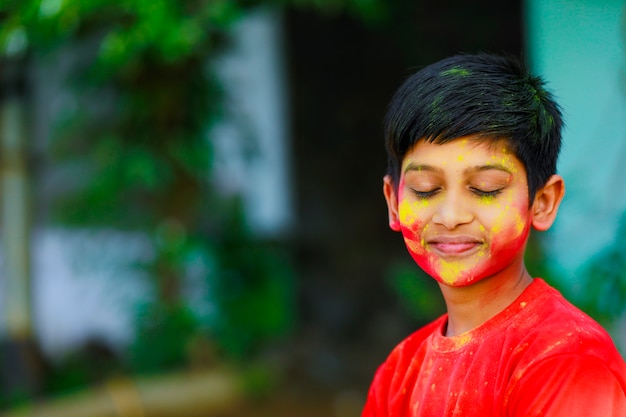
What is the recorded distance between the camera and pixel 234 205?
6367mm

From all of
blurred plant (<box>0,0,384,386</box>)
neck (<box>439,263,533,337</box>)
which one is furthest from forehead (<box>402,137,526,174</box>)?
blurred plant (<box>0,0,384,386</box>)

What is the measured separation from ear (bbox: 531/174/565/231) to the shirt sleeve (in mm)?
364

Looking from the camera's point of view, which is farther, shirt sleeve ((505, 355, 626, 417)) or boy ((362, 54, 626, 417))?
boy ((362, 54, 626, 417))

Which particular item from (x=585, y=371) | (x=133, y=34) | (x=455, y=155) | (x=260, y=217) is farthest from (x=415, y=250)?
(x=260, y=217)

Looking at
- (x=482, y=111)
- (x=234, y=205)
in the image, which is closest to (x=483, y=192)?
(x=482, y=111)

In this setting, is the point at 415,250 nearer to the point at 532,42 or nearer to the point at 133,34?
the point at 133,34

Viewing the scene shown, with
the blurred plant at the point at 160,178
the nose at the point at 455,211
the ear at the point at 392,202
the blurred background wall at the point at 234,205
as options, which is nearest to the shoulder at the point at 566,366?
the nose at the point at 455,211

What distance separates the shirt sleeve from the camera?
4.67 feet

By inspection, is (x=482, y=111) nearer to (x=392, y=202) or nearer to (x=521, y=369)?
(x=392, y=202)

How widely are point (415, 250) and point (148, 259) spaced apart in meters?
4.31

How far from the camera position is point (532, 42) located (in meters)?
3.89

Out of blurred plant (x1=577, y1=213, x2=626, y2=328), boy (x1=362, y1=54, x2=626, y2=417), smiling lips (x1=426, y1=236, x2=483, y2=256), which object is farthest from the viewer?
blurred plant (x1=577, y1=213, x2=626, y2=328)

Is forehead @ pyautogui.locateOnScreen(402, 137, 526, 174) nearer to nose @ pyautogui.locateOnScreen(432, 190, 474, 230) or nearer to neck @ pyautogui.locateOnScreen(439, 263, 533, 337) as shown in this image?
nose @ pyautogui.locateOnScreen(432, 190, 474, 230)

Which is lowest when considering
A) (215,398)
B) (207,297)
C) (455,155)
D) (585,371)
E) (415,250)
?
(215,398)
